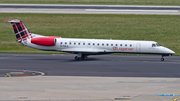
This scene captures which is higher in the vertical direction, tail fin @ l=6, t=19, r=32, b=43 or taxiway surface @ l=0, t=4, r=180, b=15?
taxiway surface @ l=0, t=4, r=180, b=15

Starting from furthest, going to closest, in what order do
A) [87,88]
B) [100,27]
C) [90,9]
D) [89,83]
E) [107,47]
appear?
[90,9] → [100,27] → [107,47] → [89,83] → [87,88]

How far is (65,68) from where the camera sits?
3397cm

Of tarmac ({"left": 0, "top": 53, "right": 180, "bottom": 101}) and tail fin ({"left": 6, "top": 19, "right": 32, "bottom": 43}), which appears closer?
tarmac ({"left": 0, "top": 53, "right": 180, "bottom": 101})

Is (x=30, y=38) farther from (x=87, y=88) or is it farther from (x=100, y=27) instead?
(x=100, y=27)

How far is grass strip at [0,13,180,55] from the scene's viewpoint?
6200 cm

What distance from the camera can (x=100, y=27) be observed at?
219 ft

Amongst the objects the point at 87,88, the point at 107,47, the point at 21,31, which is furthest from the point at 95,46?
the point at 87,88

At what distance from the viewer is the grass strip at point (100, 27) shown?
62.0 metres

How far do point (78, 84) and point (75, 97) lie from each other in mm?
4160

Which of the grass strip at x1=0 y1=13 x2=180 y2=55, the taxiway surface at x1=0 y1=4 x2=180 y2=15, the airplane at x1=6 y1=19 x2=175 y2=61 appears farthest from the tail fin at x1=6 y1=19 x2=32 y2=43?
the taxiway surface at x1=0 y1=4 x2=180 y2=15

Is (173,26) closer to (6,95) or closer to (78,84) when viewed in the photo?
(78,84)

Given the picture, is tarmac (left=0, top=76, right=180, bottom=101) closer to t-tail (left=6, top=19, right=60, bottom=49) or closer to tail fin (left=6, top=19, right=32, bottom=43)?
t-tail (left=6, top=19, right=60, bottom=49)

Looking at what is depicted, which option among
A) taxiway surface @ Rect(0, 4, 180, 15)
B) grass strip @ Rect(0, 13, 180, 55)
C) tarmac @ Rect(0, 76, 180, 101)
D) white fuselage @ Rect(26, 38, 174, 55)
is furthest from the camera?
taxiway surface @ Rect(0, 4, 180, 15)

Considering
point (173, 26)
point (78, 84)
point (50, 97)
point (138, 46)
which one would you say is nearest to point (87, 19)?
point (173, 26)
